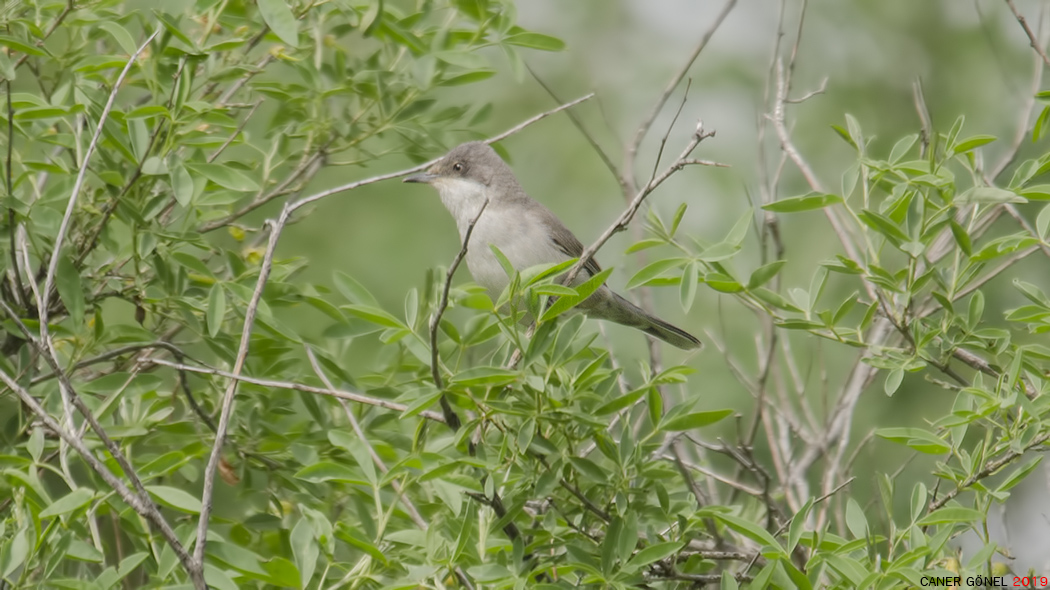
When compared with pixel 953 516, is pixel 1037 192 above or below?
above

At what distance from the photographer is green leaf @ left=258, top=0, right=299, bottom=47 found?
3.30 metres

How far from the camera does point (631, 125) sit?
30.3 feet

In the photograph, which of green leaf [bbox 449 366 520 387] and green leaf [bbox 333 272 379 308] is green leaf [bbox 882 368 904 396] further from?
green leaf [bbox 333 272 379 308]

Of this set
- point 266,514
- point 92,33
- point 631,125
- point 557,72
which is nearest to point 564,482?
point 266,514

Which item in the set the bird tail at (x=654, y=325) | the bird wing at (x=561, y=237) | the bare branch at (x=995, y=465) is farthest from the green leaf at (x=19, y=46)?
the bird wing at (x=561, y=237)

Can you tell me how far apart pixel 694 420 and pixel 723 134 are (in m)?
6.24

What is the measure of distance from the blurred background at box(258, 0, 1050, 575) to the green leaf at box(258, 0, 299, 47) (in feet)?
9.71

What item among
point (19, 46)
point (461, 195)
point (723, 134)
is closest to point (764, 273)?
point (19, 46)

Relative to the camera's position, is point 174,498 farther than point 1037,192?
No

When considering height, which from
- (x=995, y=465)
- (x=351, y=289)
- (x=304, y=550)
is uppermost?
(x=351, y=289)

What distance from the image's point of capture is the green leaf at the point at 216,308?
124 inches

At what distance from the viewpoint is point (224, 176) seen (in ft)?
10.6

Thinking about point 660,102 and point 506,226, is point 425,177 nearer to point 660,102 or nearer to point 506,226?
point 506,226

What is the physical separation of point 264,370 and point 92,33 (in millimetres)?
1431
